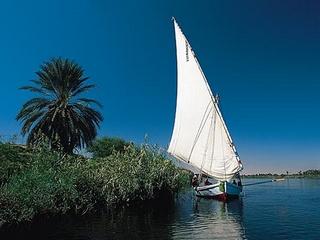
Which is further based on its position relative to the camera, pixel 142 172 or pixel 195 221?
pixel 142 172

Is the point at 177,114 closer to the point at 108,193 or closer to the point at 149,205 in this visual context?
the point at 149,205

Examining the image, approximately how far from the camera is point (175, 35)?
2581 inches

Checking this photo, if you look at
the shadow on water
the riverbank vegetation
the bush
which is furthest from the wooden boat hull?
the bush

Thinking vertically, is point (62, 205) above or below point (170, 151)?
below

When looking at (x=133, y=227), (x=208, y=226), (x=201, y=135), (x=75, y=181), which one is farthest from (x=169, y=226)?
(x=201, y=135)

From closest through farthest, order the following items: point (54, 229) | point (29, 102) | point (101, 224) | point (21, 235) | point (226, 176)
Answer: point (21, 235), point (54, 229), point (101, 224), point (29, 102), point (226, 176)

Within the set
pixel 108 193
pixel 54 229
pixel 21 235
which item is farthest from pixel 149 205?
pixel 21 235

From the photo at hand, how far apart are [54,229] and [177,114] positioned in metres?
38.4

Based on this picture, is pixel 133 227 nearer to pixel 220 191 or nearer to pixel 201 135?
pixel 220 191

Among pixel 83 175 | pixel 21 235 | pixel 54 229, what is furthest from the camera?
pixel 83 175

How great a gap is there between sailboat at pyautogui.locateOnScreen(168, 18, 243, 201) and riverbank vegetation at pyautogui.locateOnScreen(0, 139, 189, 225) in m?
6.62

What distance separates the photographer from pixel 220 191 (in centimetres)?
5581

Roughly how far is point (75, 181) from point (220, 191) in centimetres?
2680

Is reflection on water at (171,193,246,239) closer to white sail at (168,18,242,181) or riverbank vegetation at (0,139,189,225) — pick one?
riverbank vegetation at (0,139,189,225)
